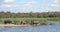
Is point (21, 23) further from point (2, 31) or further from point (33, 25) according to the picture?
point (2, 31)

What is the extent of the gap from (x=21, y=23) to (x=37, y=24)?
2.69 metres

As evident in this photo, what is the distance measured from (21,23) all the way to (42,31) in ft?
31.7

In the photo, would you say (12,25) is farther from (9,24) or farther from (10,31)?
(10,31)

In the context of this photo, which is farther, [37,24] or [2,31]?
[37,24]

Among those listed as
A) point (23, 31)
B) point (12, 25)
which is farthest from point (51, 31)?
point (12, 25)

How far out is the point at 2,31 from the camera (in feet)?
122

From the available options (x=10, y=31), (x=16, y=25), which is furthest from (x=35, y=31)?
(x=16, y=25)

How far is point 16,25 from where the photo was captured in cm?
4500

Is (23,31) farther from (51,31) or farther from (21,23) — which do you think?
(21,23)

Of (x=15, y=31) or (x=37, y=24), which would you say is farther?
(x=37, y=24)

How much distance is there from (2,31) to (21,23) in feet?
31.2

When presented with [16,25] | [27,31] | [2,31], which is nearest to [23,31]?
[27,31]

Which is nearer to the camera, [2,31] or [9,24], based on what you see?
[2,31]

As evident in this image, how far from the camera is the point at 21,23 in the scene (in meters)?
46.5
